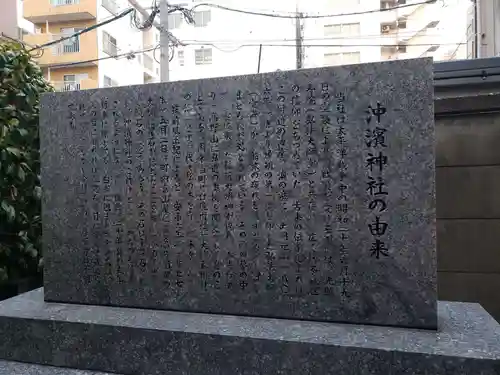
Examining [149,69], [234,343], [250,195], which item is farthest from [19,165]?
[149,69]

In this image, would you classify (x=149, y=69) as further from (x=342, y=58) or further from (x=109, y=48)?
(x=342, y=58)

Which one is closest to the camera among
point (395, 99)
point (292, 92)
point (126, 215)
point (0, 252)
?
point (395, 99)

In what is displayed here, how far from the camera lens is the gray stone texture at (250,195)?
90.0 inches

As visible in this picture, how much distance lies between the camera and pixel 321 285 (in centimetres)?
241

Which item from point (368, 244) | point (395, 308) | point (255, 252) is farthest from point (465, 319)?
point (255, 252)

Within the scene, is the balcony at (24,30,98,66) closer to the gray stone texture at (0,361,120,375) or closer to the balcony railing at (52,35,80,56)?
the balcony railing at (52,35,80,56)

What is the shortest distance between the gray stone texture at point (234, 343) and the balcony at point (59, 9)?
58.6ft

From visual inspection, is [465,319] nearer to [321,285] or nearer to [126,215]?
[321,285]

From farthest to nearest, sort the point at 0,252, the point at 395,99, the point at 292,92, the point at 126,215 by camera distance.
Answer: the point at 0,252 → the point at 126,215 → the point at 292,92 → the point at 395,99

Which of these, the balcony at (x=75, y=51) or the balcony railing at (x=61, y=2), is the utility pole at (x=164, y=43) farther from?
the balcony railing at (x=61, y=2)

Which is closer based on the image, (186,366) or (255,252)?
(186,366)

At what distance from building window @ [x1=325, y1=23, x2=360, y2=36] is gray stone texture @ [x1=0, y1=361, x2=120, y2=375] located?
21744mm

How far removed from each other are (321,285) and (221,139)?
1.07m

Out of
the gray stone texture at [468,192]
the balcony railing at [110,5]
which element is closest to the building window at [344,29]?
the balcony railing at [110,5]
